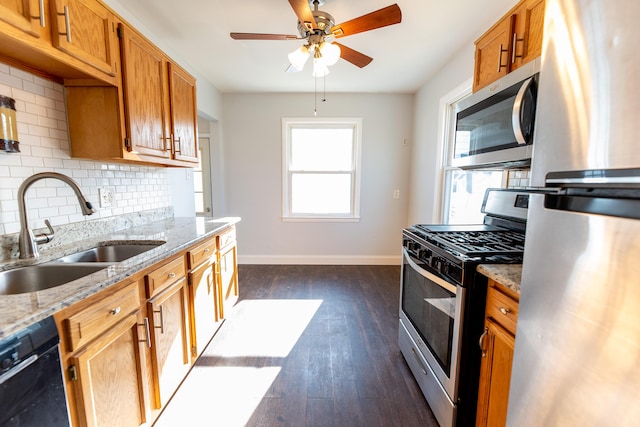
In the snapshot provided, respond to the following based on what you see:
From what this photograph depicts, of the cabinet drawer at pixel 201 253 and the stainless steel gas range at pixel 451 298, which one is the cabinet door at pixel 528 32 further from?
the cabinet drawer at pixel 201 253

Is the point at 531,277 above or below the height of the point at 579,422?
above

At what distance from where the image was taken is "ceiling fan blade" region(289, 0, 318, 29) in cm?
150

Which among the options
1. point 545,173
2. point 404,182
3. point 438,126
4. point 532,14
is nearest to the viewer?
point 545,173

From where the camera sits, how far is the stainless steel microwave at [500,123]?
111 cm

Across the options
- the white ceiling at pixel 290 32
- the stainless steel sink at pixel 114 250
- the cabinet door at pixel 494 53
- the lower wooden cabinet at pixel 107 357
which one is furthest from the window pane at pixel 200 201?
the cabinet door at pixel 494 53

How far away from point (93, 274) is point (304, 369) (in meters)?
1.41

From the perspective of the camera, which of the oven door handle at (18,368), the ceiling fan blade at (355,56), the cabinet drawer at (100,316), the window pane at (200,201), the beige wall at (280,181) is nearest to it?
the oven door handle at (18,368)

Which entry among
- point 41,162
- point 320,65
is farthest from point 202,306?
point 320,65

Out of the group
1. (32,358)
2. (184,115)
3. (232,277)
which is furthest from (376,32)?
(32,358)

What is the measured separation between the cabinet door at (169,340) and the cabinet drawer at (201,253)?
144mm

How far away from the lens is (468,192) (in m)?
2.55

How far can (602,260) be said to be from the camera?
23.3 inches

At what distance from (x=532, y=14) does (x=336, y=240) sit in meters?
3.19

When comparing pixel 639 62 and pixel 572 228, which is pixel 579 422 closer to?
pixel 572 228
